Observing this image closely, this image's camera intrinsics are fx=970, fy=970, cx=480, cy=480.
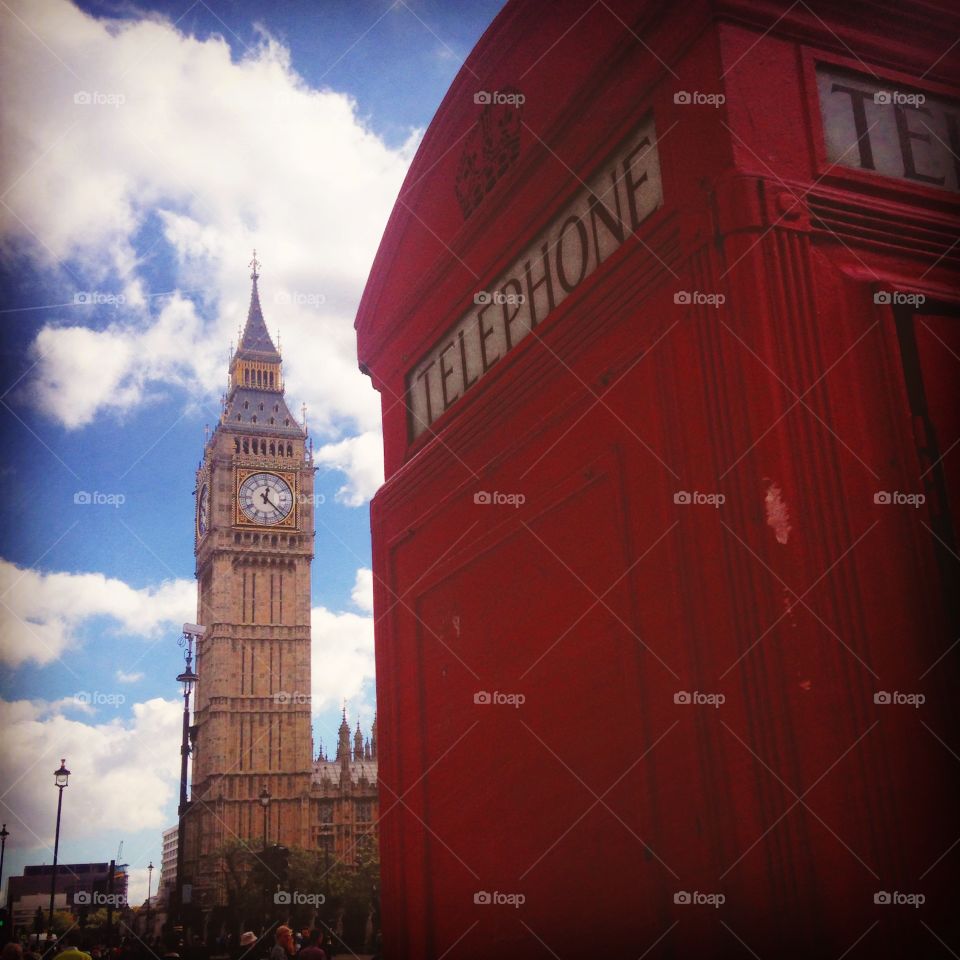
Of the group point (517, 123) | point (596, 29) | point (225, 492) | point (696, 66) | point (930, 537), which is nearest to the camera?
point (930, 537)

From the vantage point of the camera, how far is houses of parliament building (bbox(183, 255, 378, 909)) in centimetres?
6256

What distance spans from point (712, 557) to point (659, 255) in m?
0.77

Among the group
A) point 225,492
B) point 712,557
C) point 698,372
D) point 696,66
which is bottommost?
point 712,557

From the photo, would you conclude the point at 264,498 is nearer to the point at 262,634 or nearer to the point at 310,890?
the point at 262,634

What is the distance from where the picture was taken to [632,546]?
2.39 m

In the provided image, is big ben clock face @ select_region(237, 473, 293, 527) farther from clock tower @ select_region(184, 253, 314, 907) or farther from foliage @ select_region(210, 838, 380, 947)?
foliage @ select_region(210, 838, 380, 947)

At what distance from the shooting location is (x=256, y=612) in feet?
215

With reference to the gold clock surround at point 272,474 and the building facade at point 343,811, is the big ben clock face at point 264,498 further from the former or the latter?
the building facade at point 343,811

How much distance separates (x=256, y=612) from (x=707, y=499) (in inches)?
2592

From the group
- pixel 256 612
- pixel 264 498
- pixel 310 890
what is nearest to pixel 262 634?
pixel 256 612

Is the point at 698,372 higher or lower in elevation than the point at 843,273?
lower

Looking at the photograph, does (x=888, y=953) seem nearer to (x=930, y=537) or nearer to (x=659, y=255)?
(x=930, y=537)

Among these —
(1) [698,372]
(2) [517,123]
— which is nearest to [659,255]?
(1) [698,372]

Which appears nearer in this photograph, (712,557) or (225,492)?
(712,557)
